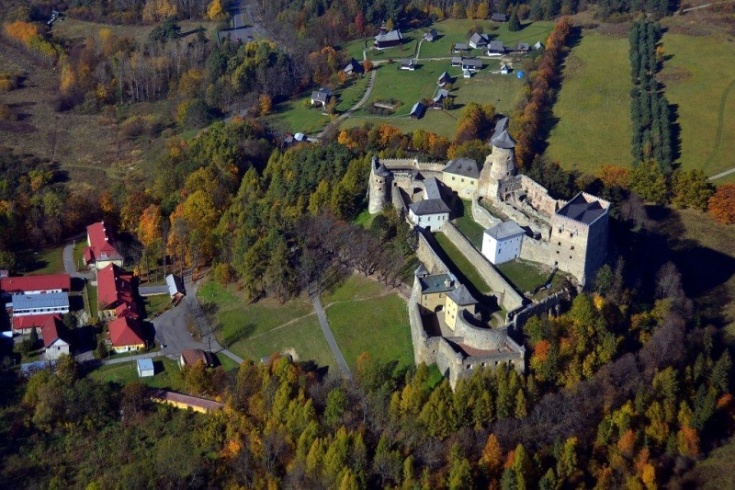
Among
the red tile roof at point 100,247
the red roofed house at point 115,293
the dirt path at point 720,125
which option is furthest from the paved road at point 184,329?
the dirt path at point 720,125

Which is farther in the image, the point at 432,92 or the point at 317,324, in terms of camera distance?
the point at 432,92

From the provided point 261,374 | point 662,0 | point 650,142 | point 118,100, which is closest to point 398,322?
point 261,374

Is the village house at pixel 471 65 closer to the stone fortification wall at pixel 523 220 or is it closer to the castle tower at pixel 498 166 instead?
the castle tower at pixel 498 166

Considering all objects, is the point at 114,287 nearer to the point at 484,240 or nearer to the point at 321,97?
the point at 484,240

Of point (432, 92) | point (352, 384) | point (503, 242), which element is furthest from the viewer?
point (432, 92)

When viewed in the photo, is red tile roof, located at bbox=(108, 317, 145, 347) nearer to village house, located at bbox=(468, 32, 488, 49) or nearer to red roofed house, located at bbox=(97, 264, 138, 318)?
red roofed house, located at bbox=(97, 264, 138, 318)

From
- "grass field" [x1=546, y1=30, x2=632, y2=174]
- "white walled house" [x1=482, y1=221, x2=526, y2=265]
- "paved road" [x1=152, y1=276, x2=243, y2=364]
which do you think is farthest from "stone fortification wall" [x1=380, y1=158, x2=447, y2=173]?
"grass field" [x1=546, y1=30, x2=632, y2=174]

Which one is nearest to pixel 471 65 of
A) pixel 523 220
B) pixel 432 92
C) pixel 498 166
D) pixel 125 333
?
pixel 432 92
